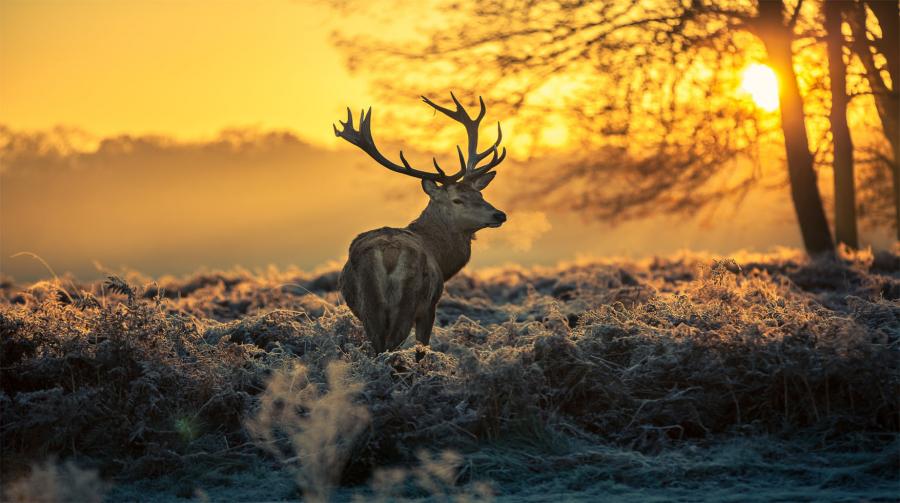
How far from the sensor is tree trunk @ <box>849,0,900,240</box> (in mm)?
19031

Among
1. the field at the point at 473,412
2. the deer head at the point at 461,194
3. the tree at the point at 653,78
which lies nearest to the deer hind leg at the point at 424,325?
the field at the point at 473,412

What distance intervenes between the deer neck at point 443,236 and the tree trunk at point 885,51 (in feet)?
36.5

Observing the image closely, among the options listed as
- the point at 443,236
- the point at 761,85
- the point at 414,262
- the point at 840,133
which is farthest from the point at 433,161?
the point at 761,85

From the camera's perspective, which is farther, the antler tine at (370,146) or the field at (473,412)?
the antler tine at (370,146)

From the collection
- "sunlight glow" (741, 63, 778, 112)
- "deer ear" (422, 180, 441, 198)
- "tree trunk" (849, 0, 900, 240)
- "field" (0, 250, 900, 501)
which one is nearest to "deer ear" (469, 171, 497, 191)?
"deer ear" (422, 180, 441, 198)

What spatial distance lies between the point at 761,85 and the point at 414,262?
12.9 m

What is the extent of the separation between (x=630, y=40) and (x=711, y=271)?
9.95m

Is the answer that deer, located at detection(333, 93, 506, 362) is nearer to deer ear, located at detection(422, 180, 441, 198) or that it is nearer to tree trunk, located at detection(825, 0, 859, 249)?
deer ear, located at detection(422, 180, 441, 198)

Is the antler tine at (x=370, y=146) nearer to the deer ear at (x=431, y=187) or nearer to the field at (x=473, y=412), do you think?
the deer ear at (x=431, y=187)

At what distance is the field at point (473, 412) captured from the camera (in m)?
6.61

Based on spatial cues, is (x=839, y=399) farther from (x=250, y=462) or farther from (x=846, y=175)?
(x=846, y=175)

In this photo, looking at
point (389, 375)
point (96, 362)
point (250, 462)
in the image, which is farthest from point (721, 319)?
point (96, 362)

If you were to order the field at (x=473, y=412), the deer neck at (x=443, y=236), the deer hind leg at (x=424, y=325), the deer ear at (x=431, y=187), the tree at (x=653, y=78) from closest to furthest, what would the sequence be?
the field at (x=473, y=412) < the deer hind leg at (x=424, y=325) < the deer neck at (x=443, y=236) < the deer ear at (x=431, y=187) < the tree at (x=653, y=78)

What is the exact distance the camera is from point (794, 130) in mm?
18922
